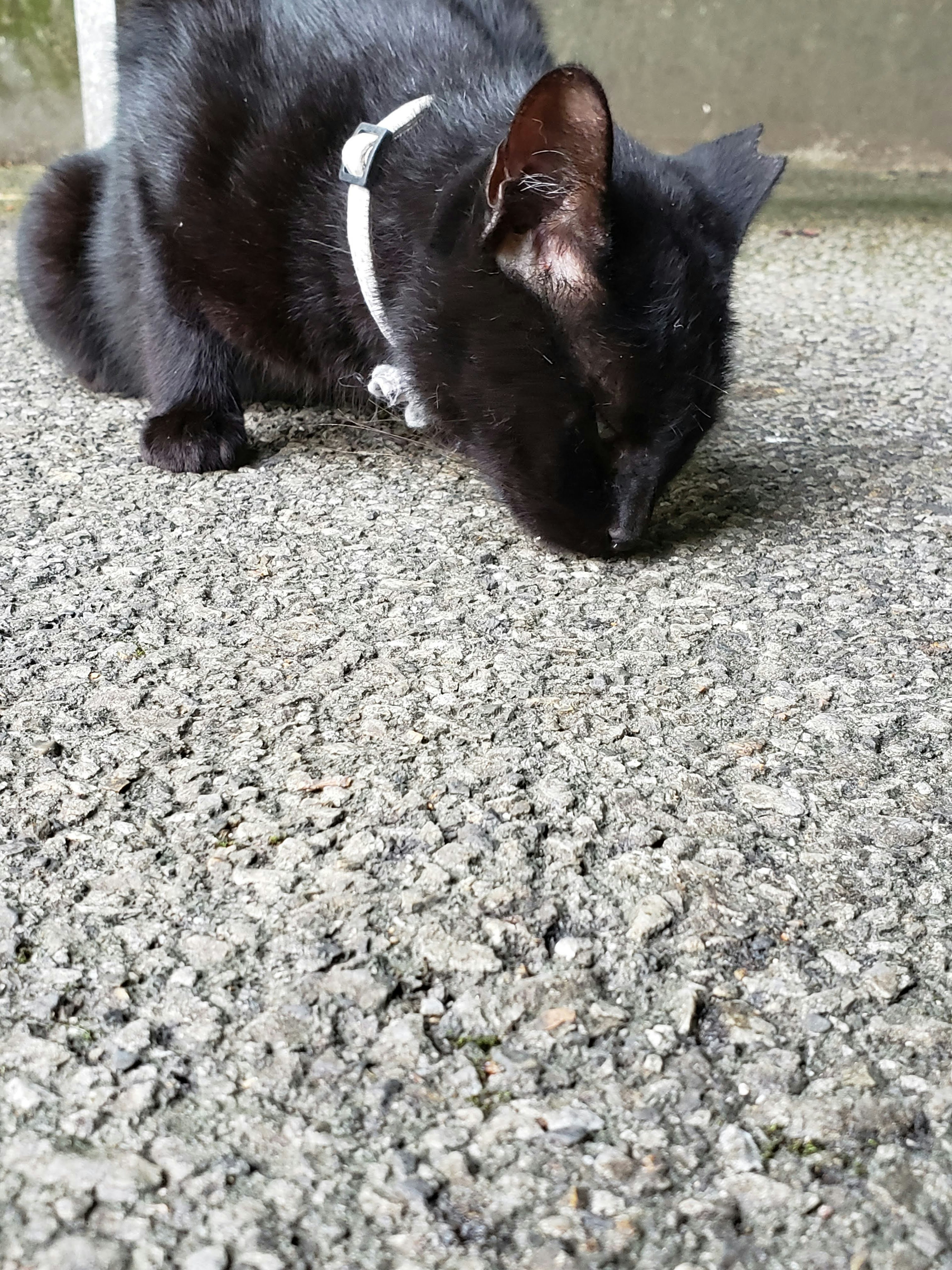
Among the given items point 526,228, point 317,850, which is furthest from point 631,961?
point 526,228

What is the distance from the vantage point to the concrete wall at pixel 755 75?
13.5 feet

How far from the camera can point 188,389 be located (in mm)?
1793

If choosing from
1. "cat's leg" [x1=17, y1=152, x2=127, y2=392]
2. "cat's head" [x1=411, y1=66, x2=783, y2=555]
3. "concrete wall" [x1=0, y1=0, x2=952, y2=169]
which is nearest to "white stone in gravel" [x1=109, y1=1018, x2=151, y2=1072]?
"cat's head" [x1=411, y1=66, x2=783, y2=555]

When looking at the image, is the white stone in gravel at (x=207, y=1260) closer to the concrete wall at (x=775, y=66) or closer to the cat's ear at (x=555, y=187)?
the cat's ear at (x=555, y=187)

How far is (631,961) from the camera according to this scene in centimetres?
87

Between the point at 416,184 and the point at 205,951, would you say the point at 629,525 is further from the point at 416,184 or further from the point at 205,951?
the point at 205,951

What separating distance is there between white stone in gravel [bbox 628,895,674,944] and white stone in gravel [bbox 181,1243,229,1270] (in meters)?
0.38

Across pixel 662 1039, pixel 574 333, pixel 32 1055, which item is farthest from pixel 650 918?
pixel 574 333

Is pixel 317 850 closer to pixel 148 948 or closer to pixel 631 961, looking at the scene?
pixel 148 948

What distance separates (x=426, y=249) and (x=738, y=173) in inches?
20.0

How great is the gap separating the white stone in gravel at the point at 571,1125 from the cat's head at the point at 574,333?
2.75 ft

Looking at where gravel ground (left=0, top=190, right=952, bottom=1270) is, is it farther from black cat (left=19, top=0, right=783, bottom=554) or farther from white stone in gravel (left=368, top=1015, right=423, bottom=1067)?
black cat (left=19, top=0, right=783, bottom=554)

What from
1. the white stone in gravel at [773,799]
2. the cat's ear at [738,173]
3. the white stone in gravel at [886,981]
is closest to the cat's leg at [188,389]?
the cat's ear at [738,173]

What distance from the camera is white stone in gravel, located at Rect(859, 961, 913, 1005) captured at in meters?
0.85
